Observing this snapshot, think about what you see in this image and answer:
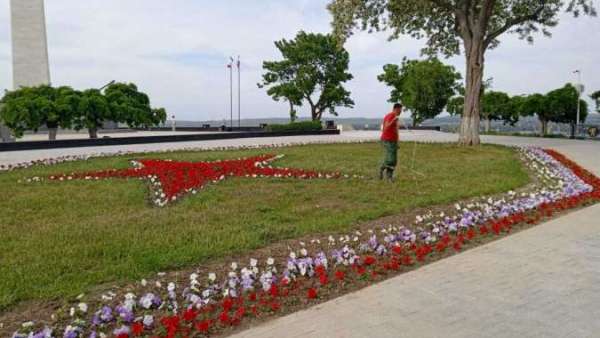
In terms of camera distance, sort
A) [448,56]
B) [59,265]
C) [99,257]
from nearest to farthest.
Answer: [59,265] → [99,257] → [448,56]

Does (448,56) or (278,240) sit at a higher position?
(448,56)

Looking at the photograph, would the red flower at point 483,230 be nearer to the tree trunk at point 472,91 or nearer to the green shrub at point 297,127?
the tree trunk at point 472,91

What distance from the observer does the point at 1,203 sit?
7.76m

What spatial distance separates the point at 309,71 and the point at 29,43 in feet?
86.7

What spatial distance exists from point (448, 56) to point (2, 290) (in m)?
25.1

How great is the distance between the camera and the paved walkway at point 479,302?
3156mm

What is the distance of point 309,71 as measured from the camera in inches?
1844

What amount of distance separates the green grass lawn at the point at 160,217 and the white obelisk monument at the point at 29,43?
28002 mm

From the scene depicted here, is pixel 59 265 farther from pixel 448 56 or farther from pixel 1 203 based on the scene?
pixel 448 56

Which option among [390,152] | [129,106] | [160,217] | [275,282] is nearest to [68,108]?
[129,106]

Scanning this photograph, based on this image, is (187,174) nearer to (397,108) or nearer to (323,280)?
(397,108)

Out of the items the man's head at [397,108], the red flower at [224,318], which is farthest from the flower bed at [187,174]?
the red flower at [224,318]

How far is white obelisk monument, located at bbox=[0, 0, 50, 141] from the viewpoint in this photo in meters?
33.5

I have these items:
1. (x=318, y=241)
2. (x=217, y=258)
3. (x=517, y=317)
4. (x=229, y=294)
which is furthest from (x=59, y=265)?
(x=517, y=317)
